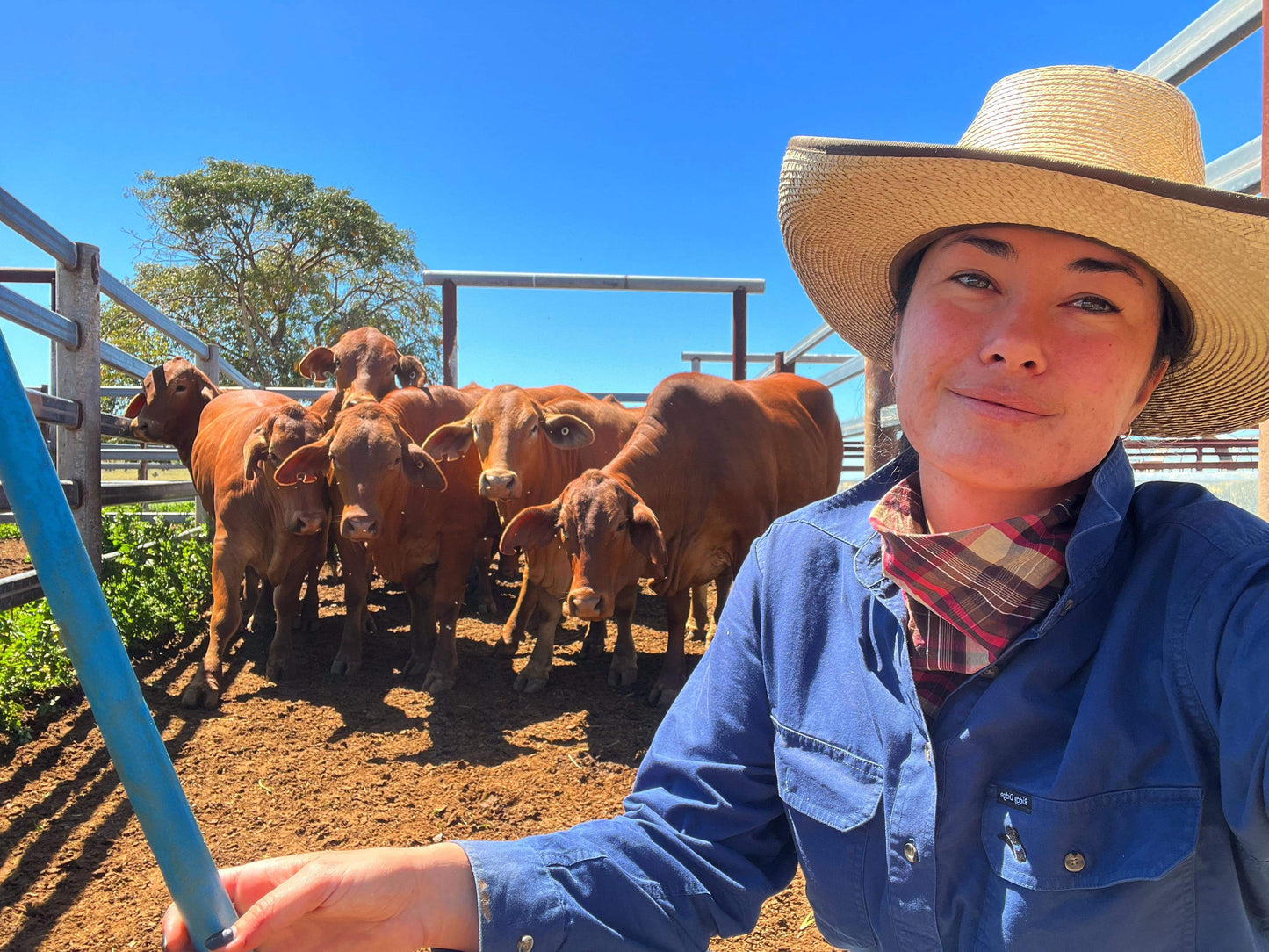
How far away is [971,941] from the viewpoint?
45.6 inches

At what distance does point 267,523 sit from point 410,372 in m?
2.27

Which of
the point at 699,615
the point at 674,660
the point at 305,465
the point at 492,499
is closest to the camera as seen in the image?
the point at 305,465

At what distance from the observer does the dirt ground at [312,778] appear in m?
2.84

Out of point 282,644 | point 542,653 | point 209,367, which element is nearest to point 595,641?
point 542,653

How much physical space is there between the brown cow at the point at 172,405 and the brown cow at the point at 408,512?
203cm

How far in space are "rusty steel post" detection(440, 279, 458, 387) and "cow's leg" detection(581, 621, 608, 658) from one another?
9.41 feet

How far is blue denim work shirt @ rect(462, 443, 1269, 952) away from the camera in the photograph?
1.04m

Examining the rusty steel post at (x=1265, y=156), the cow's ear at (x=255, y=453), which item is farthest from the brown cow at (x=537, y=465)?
the rusty steel post at (x=1265, y=156)

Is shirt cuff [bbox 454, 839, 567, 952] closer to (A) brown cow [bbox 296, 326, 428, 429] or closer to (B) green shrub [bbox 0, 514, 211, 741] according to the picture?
(B) green shrub [bbox 0, 514, 211, 741]

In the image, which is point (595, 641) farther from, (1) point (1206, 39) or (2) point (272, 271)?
(2) point (272, 271)

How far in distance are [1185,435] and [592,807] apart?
272cm

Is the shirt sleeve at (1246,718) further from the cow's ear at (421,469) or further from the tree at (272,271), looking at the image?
the tree at (272,271)

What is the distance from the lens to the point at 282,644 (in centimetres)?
545

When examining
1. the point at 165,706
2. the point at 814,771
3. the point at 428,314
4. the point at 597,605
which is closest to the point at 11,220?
the point at 165,706
